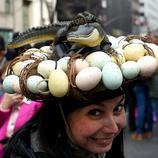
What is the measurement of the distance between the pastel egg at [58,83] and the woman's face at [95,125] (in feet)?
0.49

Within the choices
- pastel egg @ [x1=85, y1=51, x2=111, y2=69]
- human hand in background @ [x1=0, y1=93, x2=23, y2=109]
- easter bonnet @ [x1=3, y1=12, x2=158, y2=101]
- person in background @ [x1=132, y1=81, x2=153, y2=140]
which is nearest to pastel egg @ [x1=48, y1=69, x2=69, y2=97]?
easter bonnet @ [x1=3, y1=12, x2=158, y2=101]

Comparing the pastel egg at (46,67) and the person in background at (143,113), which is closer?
the pastel egg at (46,67)

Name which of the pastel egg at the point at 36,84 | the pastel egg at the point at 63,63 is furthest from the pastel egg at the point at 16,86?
the pastel egg at the point at 63,63

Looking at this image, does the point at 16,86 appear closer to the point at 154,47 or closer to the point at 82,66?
the point at 82,66

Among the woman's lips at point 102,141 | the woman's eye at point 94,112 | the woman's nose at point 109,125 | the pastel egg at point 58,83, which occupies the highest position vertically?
the pastel egg at point 58,83

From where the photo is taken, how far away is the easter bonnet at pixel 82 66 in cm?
171

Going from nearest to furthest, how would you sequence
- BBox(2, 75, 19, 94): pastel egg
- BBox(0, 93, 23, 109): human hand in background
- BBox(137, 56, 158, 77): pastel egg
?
BBox(137, 56, 158, 77): pastel egg → BBox(2, 75, 19, 94): pastel egg → BBox(0, 93, 23, 109): human hand in background

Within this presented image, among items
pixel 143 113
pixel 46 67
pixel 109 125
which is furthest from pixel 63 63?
pixel 143 113

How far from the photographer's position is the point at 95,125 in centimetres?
183

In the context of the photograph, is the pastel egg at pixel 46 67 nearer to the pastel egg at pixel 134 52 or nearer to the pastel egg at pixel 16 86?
the pastel egg at pixel 16 86

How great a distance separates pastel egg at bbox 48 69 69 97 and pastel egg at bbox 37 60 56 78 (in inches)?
1.2

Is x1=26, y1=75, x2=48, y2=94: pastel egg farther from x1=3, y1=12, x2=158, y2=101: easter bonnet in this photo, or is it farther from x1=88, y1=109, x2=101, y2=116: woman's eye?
x1=88, y1=109, x2=101, y2=116: woman's eye

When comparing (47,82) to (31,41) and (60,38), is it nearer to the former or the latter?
(60,38)

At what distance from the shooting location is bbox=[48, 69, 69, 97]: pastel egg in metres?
1.71
